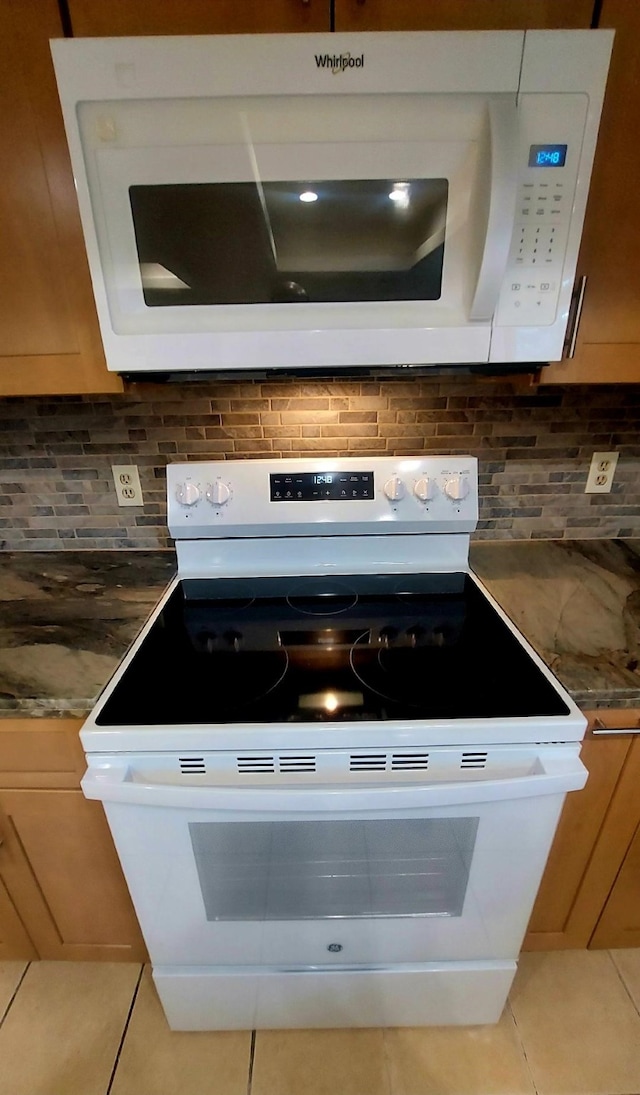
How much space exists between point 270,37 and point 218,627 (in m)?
1.00

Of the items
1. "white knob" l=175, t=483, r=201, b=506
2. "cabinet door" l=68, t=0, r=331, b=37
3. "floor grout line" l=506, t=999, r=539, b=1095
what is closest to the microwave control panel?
"cabinet door" l=68, t=0, r=331, b=37

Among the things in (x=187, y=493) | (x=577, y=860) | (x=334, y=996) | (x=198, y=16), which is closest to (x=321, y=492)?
(x=187, y=493)

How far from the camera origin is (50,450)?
1.32m

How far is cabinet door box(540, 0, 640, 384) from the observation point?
0.78 meters

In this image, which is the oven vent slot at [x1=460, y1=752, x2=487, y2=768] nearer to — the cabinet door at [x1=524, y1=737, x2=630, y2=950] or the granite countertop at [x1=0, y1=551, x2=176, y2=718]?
the cabinet door at [x1=524, y1=737, x2=630, y2=950]

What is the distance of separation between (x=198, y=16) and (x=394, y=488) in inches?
33.8

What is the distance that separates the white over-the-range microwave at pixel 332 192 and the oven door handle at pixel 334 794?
0.71 m

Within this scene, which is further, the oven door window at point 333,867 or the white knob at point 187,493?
the white knob at point 187,493

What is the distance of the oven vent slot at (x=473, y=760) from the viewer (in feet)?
2.69

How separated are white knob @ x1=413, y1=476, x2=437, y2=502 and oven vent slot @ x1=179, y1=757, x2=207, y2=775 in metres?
0.73

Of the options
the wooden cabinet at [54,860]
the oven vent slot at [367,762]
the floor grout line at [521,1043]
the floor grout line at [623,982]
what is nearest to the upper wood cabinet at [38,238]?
the wooden cabinet at [54,860]

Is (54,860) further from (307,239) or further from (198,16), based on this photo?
(198,16)

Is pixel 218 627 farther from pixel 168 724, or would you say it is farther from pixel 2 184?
pixel 2 184

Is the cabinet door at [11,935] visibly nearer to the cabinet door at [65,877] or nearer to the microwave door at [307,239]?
the cabinet door at [65,877]
